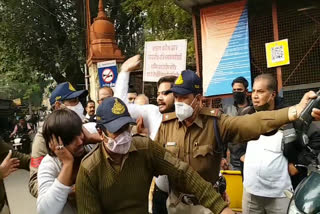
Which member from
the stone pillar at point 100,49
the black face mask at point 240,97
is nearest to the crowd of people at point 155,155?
the black face mask at point 240,97

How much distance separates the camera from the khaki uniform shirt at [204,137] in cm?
244

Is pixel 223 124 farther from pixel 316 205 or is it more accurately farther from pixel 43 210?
pixel 43 210

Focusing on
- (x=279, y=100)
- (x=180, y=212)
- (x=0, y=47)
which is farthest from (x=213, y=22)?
(x=0, y=47)

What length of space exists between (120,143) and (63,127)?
35cm

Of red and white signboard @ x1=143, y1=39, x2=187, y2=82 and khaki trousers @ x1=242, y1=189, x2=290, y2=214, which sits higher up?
red and white signboard @ x1=143, y1=39, x2=187, y2=82

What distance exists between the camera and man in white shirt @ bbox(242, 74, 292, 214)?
310 cm

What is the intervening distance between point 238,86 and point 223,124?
225 centimetres

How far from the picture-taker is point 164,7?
9.34 m

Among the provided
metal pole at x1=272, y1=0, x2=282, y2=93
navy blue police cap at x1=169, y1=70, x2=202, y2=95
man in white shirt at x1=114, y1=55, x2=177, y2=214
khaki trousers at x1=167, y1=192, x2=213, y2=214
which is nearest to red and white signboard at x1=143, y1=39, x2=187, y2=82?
metal pole at x1=272, y1=0, x2=282, y2=93

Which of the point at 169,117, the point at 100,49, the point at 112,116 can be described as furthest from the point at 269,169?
the point at 100,49

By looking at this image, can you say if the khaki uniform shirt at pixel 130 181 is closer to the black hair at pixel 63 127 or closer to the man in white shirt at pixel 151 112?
the black hair at pixel 63 127

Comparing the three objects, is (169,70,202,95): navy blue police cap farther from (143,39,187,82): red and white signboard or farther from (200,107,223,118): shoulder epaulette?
(143,39,187,82): red and white signboard

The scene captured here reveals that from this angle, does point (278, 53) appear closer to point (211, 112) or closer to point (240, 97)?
point (240, 97)

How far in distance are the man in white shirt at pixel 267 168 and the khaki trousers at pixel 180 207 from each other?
0.83 metres
